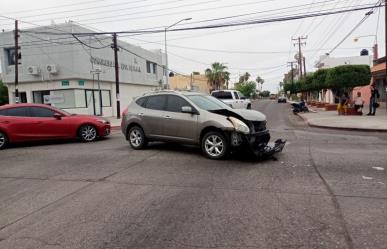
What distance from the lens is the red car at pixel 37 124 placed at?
12844 mm

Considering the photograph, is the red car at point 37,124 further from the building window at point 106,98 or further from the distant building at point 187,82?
the distant building at point 187,82

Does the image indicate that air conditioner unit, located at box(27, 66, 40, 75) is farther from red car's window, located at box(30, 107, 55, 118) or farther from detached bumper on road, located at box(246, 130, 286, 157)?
detached bumper on road, located at box(246, 130, 286, 157)

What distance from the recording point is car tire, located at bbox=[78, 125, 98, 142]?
1361 cm

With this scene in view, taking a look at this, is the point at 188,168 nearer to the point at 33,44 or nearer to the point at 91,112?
the point at 91,112

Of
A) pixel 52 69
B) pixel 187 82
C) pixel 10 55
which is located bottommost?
pixel 52 69

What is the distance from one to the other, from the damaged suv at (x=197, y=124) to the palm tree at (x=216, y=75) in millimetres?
73235

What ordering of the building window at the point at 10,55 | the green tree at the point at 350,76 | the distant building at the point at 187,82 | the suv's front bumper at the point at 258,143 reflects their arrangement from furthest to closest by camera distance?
1. the distant building at the point at 187,82
2. the building window at the point at 10,55
3. the green tree at the point at 350,76
4. the suv's front bumper at the point at 258,143

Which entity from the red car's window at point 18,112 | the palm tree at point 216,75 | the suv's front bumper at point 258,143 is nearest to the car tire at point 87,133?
the red car's window at point 18,112

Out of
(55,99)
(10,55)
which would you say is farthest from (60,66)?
(10,55)

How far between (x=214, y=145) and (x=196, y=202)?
3438mm

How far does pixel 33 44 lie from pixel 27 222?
2925 centimetres

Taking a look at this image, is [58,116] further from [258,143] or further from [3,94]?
[3,94]

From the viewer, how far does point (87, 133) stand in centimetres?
1373

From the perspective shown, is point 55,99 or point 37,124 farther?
point 55,99
